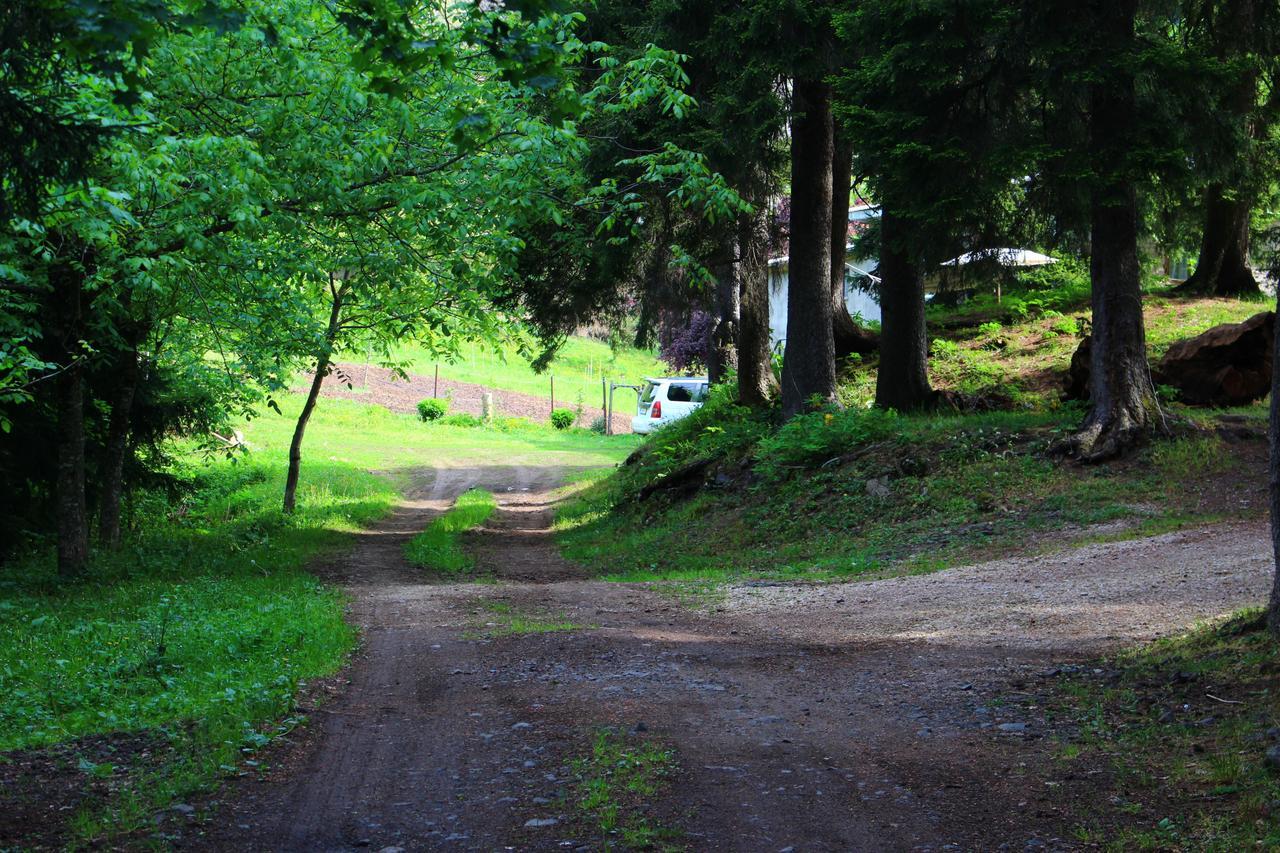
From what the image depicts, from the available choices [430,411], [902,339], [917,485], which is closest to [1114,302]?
[917,485]

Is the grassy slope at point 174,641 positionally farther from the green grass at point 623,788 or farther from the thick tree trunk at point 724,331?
the thick tree trunk at point 724,331

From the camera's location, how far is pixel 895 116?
12.7 m

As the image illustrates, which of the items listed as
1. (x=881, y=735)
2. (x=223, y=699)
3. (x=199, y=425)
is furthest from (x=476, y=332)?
(x=881, y=735)

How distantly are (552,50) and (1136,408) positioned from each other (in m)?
11.0

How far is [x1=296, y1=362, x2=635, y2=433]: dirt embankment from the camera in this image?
5119 centimetres

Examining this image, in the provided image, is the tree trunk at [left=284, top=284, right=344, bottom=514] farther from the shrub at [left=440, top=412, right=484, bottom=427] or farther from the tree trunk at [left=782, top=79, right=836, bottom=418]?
the shrub at [left=440, top=412, right=484, bottom=427]

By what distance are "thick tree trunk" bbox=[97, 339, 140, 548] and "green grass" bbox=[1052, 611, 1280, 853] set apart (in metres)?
11.3

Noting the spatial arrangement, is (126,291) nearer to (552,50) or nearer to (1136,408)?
(552,50)

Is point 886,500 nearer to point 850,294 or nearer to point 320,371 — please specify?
point 320,371

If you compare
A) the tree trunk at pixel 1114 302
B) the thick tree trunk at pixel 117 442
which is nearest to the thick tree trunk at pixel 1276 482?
the tree trunk at pixel 1114 302

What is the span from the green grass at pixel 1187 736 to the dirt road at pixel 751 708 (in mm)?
242

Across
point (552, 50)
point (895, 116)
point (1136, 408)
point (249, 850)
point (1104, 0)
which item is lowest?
point (249, 850)

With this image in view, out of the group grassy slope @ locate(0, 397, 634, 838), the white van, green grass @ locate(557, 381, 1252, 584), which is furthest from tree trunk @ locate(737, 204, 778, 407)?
the white van

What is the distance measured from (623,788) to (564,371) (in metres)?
68.7
